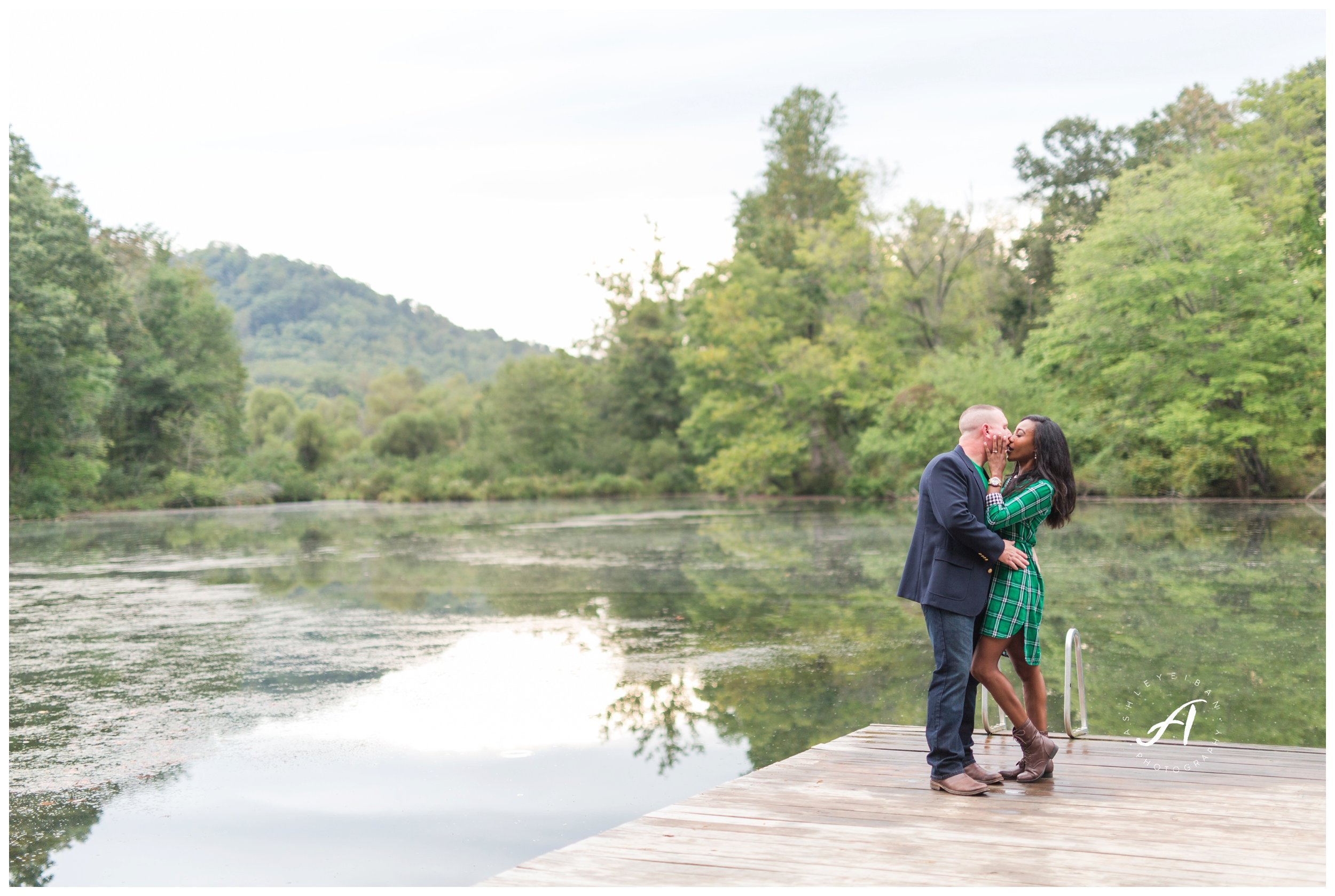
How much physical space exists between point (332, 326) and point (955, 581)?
15111 centimetres

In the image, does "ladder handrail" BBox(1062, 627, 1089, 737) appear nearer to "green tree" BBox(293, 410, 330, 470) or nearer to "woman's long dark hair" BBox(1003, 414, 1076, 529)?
"woman's long dark hair" BBox(1003, 414, 1076, 529)

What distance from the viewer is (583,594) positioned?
43.3 feet

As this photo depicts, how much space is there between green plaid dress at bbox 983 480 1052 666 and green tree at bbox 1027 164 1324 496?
24247 millimetres

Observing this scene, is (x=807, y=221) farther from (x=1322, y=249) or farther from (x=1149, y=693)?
(x=1149, y=693)

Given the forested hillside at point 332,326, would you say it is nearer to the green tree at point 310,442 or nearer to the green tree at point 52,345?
the green tree at point 310,442

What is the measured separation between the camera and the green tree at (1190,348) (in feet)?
87.2

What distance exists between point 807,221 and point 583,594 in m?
32.2

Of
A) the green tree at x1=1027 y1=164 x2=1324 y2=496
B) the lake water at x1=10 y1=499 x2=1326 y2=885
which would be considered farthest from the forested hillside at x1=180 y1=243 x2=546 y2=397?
the lake water at x1=10 y1=499 x2=1326 y2=885

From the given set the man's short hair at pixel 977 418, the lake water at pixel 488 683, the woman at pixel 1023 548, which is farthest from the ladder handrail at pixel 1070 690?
the lake water at pixel 488 683

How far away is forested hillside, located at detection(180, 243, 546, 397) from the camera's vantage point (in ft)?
455

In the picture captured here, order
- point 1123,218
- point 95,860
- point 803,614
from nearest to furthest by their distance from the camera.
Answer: point 95,860 < point 803,614 < point 1123,218

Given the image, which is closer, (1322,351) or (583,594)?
(583,594)

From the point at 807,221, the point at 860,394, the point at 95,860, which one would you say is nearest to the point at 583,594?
the point at 95,860

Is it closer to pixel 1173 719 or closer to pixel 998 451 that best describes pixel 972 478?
pixel 998 451
